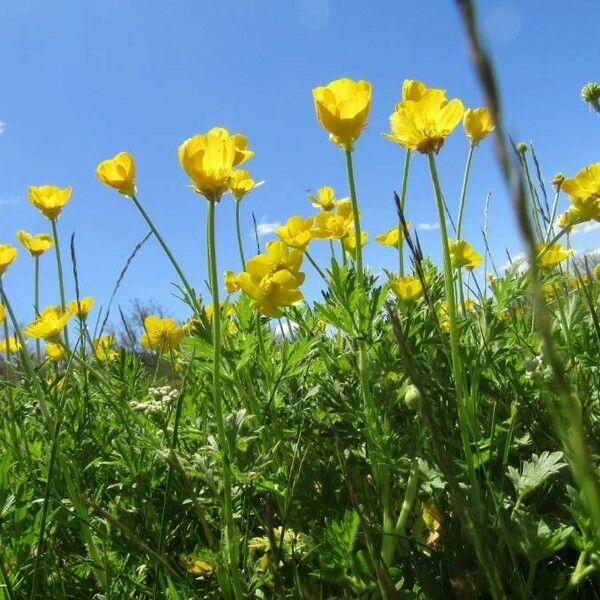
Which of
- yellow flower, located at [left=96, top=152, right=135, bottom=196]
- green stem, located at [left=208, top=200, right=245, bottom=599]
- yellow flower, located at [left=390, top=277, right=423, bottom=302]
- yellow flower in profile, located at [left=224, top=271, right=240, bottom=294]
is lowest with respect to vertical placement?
green stem, located at [left=208, top=200, right=245, bottom=599]

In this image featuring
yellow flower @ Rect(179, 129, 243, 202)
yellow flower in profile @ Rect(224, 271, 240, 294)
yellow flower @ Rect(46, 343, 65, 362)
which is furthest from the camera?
yellow flower @ Rect(46, 343, 65, 362)

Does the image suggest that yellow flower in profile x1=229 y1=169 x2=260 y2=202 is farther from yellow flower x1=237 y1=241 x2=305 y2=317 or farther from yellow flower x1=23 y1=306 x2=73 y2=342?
yellow flower x1=23 y1=306 x2=73 y2=342

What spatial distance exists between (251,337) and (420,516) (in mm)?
619

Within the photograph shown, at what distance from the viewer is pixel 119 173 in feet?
5.75

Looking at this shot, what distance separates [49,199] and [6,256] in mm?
288

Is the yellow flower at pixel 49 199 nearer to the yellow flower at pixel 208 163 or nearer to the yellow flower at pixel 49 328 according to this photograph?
the yellow flower at pixel 49 328

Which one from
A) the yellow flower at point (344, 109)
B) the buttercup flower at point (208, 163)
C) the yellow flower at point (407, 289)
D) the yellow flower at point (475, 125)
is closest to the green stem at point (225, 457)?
the buttercup flower at point (208, 163)

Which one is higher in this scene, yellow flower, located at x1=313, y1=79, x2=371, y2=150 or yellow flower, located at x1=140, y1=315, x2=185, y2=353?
yellow flower, located at x1=313, y1=79, x2=371, y2=150

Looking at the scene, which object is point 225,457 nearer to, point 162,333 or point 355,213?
point 355,213

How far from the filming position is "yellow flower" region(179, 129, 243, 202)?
131 cm

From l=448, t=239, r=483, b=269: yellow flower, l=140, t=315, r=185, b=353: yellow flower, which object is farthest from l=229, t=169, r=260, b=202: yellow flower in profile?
l=448, t=239, r=483, b=269: yellow flower

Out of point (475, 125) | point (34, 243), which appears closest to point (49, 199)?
point (34, 243)

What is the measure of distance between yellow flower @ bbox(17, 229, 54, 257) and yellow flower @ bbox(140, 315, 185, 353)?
23.6 inches

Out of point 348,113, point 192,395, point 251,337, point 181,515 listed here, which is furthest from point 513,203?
point 192,395
